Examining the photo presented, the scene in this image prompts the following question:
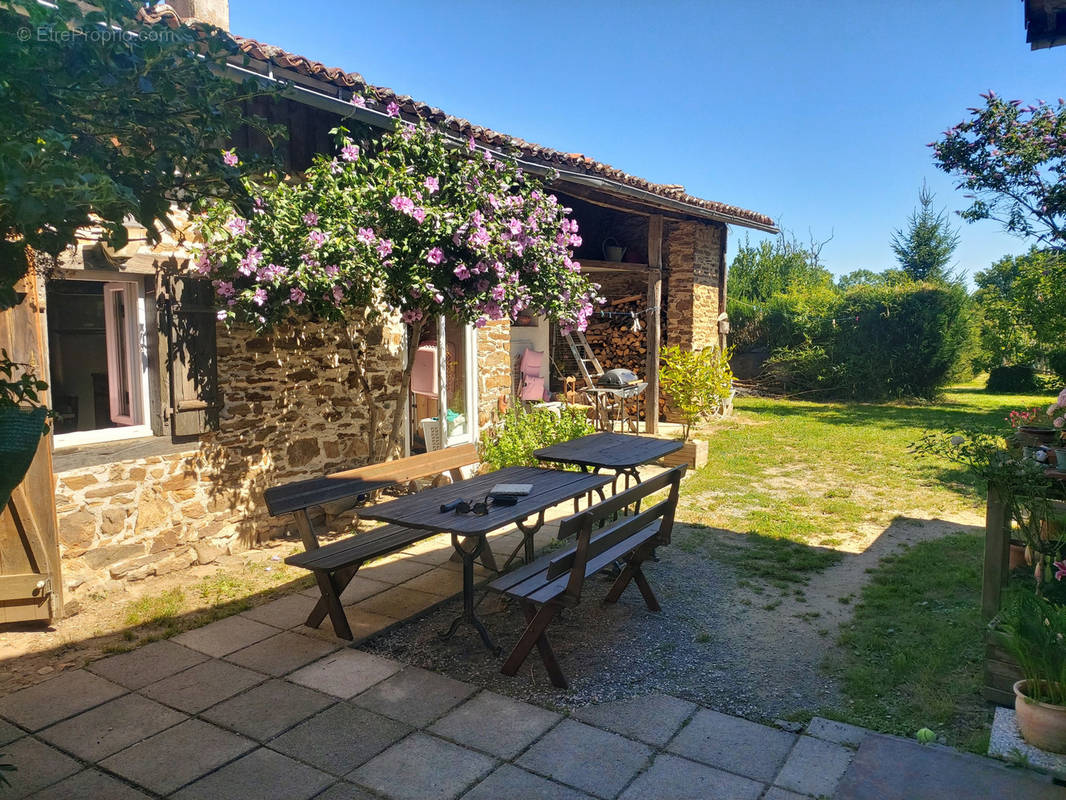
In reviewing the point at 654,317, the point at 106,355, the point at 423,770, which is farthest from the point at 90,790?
the point at 654,317

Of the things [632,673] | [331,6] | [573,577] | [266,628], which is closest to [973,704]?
[632,673]

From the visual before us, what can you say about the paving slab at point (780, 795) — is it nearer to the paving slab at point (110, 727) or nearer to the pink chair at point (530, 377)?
the paving slab at point (110, 727)

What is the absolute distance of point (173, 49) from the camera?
6.95 feet

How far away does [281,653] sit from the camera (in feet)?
11.5

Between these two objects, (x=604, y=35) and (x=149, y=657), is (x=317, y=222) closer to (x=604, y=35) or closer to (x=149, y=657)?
(x=149, y=657)

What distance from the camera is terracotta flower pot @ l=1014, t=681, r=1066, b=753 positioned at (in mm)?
2375

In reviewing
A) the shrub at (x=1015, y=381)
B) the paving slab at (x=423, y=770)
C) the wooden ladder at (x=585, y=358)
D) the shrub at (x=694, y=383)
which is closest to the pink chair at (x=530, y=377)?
the wooden ladder at (x=585, y=358)

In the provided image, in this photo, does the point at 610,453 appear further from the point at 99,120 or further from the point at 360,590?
the point at 99,120

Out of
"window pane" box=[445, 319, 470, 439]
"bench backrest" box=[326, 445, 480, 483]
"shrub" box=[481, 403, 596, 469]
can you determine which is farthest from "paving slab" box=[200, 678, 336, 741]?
"window pane" box=[445, 319, 470, 439]

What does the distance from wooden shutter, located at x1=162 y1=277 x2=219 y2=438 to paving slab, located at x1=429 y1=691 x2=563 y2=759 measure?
9.87ft

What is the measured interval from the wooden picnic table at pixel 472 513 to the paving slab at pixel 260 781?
45.0 inches

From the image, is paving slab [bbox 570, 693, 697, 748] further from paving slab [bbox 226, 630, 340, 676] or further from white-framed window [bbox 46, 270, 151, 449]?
white-framed window [bbox 46, 270, 151, 449]

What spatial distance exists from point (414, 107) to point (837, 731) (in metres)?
5.00

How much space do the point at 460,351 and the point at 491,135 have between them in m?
2.34
